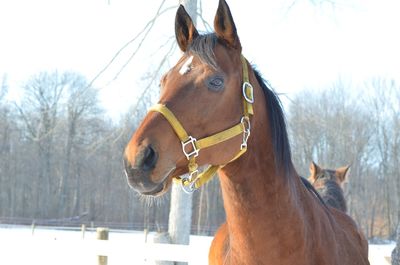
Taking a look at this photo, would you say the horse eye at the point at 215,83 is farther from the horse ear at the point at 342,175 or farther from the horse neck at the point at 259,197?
the horse ear at the point at 342,175

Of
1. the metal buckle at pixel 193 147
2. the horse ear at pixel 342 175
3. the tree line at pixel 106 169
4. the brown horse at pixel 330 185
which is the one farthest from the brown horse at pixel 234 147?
the tree line at pixel 106 169

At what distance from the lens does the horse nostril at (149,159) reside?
80.9 inches

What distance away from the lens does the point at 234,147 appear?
7.93 ft

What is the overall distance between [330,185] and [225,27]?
3.53 meters

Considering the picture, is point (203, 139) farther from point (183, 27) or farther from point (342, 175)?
point (342, 175)

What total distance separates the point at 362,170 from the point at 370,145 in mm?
2676

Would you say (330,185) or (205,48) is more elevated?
(205,48)

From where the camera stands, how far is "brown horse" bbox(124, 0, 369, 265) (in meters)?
2.23

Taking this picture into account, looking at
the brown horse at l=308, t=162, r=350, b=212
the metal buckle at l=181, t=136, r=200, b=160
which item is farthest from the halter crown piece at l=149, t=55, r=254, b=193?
the brown horse at l=308, t=162, r=350, b=212

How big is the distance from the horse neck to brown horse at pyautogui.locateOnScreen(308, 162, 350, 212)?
2.56 meters

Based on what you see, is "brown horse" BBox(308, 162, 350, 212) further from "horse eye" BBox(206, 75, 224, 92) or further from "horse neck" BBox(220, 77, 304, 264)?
"horse eye" BBox(206, 75, 224, 92)

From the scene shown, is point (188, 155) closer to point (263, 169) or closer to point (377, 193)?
point (263, 169)

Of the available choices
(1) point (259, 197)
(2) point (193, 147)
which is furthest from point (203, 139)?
(1) point (259, 197)

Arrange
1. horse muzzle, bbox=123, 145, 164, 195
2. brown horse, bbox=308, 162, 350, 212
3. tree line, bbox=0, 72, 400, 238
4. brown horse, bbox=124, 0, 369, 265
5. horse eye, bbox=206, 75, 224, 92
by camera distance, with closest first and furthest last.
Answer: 1. horse muzzle, bbox=123, 145, 164, 195
2. brown horse, bbox=124, 0, 369, 265
3. horse eye, bbox=206, 75, 224, 92
4. brown horse, bbox=308, 162, 350, 212
5. tree line, bbox=0, 72, 400, 238
